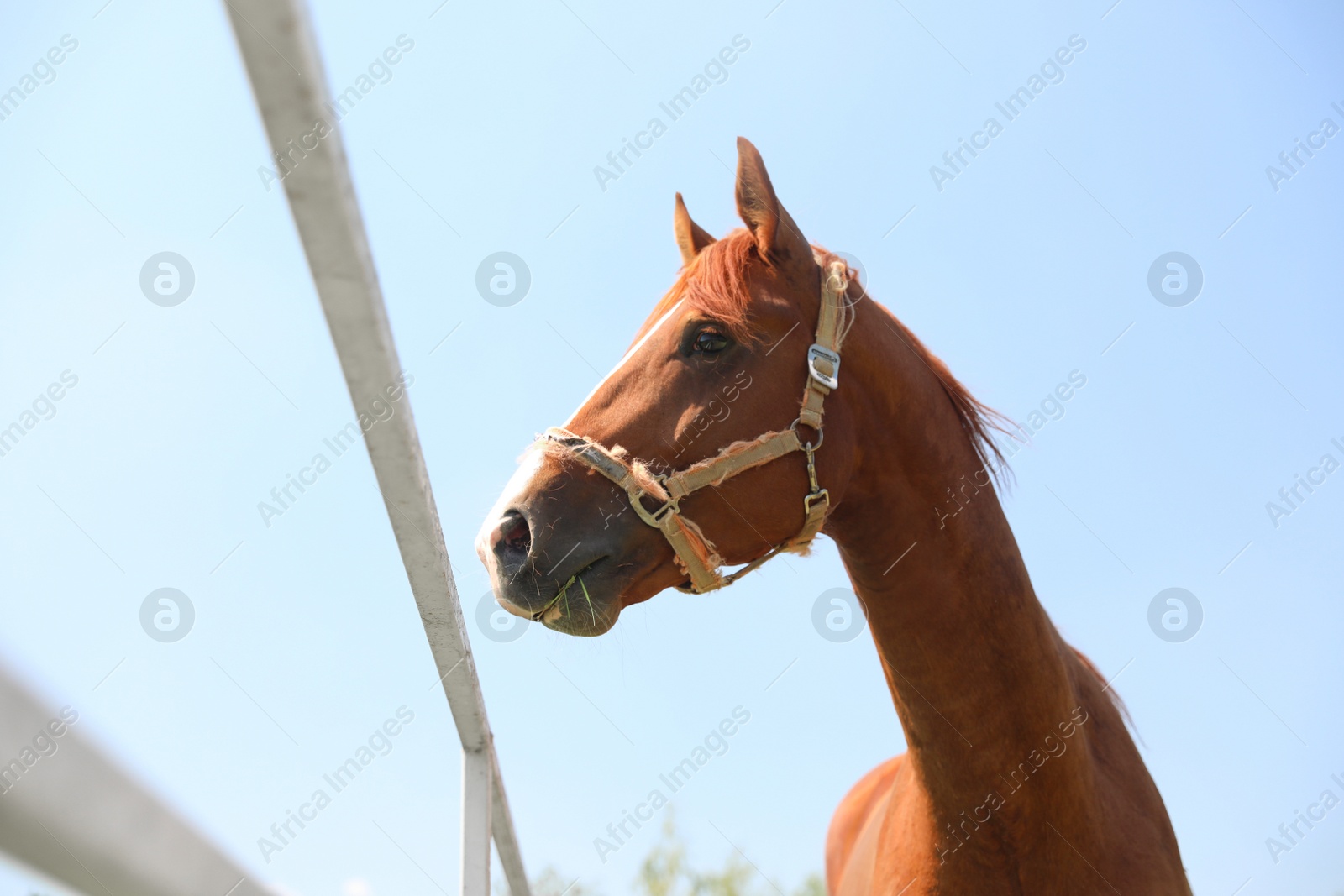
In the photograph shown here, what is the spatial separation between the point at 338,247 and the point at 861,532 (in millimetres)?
1844

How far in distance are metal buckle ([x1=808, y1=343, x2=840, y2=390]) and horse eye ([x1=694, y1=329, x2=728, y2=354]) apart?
26 centimetres

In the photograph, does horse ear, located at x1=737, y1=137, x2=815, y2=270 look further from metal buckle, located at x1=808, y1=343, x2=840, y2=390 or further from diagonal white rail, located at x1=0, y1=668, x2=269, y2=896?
diagonal white rail, located at x1=0, y1=668, x2=269, y2=896

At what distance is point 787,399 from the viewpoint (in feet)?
8.14

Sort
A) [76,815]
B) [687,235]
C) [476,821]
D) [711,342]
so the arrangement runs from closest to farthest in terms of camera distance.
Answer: [76,815] → [711,342] → [476,821] → [687,235]

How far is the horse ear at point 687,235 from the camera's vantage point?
10.2 feet

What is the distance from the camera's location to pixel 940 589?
2.40 m

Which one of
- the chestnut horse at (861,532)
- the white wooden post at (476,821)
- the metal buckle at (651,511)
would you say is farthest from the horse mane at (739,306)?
the white wooden post at (476,821)

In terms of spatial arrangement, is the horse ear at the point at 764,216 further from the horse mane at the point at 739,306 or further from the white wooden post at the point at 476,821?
the white wooden post at the point at 476,821

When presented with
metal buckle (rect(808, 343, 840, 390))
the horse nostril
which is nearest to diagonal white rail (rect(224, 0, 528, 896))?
the horse nostril

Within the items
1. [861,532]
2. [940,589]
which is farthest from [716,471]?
[940,589]

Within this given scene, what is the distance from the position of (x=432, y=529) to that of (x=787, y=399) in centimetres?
111

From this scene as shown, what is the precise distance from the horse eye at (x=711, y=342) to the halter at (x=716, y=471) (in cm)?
27

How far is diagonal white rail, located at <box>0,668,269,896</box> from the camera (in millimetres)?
370

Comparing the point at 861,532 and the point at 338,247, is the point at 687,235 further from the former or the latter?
the point at 338,247
